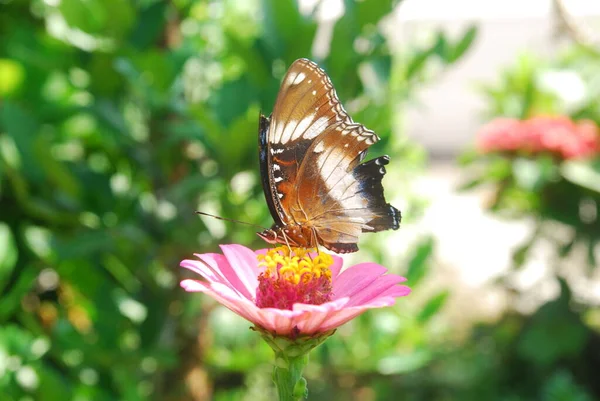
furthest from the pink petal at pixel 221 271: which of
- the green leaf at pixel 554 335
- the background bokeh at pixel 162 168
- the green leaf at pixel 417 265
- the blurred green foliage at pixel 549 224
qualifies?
the green leaf at pixel 554 335

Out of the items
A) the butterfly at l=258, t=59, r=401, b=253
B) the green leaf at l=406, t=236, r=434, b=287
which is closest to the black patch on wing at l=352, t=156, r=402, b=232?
the butterfly at l=258, t=59, r=401, b=253

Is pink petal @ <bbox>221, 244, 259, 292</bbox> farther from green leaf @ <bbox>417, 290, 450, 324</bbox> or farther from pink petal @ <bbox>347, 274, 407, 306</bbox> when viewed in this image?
green leaf @ <bbox>417, 290, 450, 324</bbox>

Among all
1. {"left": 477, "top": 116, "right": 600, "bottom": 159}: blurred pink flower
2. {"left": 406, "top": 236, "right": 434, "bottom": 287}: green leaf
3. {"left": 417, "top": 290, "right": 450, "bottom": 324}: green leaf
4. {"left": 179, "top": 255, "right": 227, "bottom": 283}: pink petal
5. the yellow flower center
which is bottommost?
{"left": 477, "top": 116, "right": 600, "bottom": 159}: blurred pink flower

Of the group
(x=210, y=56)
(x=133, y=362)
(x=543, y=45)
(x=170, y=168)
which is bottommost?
(x=543, y=45)

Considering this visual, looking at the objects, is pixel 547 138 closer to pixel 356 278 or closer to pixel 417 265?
pixel 417 265

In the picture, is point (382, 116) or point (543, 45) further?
point (543, 45)

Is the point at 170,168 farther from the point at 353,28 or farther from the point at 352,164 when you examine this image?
the point at 352,164

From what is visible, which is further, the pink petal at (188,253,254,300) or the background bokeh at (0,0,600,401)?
the background bokeh at (0,0,600,401)

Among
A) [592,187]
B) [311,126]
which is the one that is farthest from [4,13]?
[592,187]
